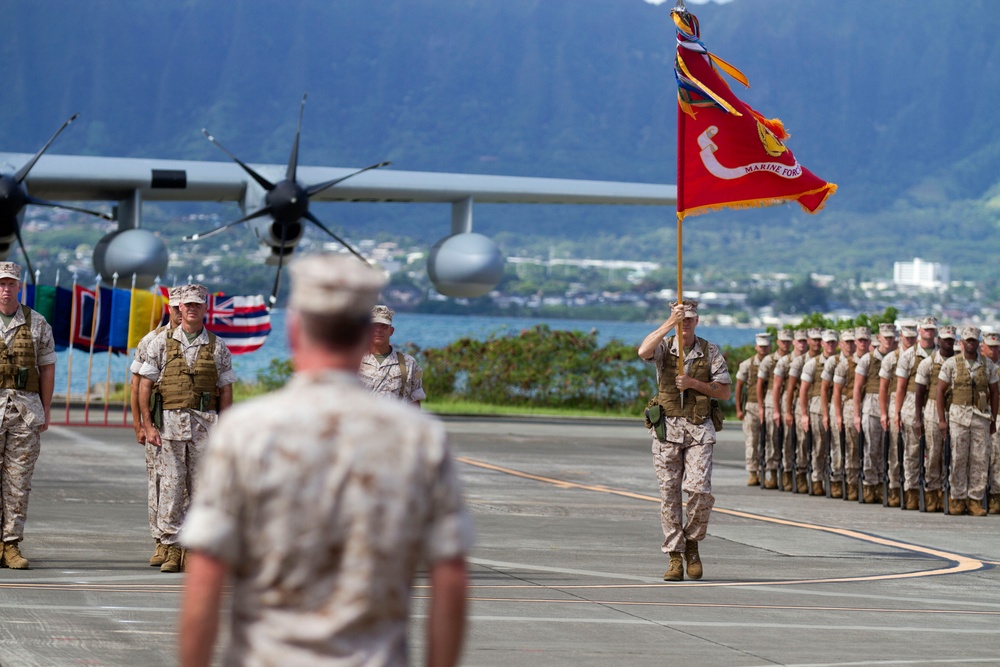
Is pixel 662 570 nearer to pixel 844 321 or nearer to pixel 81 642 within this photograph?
pixel 81 642

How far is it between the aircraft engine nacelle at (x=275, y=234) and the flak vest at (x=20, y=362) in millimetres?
16719

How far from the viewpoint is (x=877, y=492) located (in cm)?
1689

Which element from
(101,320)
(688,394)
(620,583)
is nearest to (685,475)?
(688,394)

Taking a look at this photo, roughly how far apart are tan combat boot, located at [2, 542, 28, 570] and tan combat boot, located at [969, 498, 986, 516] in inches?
392

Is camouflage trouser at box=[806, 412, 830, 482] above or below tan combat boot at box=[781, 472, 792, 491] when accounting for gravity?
above

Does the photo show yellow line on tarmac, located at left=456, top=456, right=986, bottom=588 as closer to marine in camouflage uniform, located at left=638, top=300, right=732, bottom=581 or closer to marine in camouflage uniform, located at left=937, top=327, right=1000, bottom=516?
marine in camouflage uniform, located at left=638, top=300, right=732, bottom=581

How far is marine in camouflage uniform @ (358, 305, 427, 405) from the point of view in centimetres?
1078

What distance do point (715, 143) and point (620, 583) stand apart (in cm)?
366

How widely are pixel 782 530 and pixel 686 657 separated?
650cm

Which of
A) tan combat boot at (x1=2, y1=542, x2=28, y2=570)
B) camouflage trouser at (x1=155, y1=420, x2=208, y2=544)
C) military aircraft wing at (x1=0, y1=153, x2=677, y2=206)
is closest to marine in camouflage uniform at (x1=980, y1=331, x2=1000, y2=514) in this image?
camouflage trouser at (x1=155, y1=420, x2=208, y2=544)

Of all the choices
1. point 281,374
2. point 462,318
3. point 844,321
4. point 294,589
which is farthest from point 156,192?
point 462,318

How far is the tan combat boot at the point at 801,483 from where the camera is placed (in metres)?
17.8

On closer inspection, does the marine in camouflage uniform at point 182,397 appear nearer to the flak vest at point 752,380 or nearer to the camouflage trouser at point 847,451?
the camouflage trouser at point 847,451

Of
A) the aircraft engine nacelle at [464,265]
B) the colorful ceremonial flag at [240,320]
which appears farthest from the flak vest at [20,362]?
the aircraft engine nacelle at [464,265]
